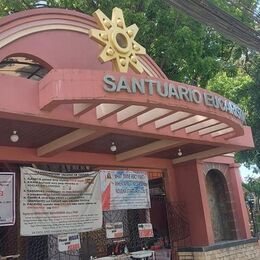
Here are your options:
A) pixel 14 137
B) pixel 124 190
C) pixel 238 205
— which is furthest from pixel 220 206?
pixel 14 137

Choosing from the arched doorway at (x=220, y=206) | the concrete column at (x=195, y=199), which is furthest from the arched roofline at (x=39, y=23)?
the arched doorway at (x=220, y=206)

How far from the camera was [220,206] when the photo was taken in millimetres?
12695

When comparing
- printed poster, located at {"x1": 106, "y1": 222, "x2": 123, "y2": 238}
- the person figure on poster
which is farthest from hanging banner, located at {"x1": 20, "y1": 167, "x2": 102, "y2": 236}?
printed poster, located at {"x1": 106, "y1": 222, "x2": 123, "y2": 238}

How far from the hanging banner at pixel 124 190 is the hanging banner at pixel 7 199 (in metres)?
2.22

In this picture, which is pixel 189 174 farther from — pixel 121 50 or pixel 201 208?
pixel 121 50

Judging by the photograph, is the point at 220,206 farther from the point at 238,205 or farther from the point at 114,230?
the point at 114,230

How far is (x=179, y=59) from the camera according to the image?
1452cm

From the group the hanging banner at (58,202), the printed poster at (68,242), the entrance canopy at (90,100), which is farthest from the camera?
the printed poster at (68,242)

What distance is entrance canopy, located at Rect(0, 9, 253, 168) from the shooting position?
6.10 meters

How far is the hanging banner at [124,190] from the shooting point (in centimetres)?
941

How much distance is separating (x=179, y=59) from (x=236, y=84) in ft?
11.8

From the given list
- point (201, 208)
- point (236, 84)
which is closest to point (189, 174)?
point (201, 208)

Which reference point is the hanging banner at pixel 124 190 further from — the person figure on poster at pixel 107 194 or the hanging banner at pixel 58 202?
the hanging banner at pixel 58 202

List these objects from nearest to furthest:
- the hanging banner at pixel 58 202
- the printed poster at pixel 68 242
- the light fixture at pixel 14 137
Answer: the light fixture at pixel 14 137
the hanging banner at pixel 58 202
the printed poster at pixel 68 242
